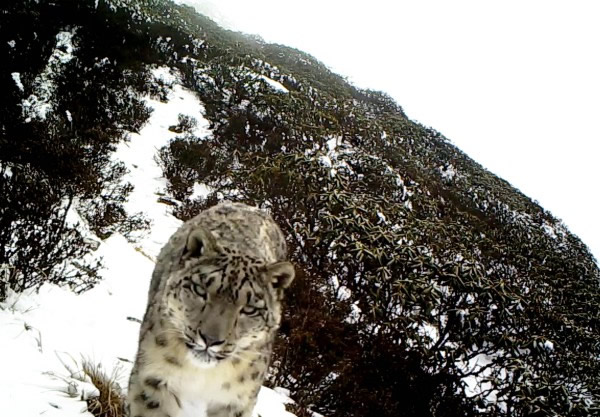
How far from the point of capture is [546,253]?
13.6 m

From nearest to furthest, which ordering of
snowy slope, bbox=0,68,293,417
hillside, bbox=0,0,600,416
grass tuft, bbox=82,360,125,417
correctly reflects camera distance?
snowy slope, bbox=0,68,293,417, grass tuft, bbox=82,360,125,417, hillside, bbox=0,0,600,416

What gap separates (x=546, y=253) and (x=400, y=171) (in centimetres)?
519

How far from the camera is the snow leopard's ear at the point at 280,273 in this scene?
2264 millimetres

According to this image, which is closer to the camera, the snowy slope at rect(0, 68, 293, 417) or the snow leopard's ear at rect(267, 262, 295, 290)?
the snow leopard's ear at rect(267, 262, 295, 290)

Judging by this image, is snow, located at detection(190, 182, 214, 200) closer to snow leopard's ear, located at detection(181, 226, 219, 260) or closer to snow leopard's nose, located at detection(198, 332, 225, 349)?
snow leopard's ear, located at detection(181, 226, 219, 260)

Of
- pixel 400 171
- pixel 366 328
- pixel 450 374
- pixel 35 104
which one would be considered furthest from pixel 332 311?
pixel 400 171

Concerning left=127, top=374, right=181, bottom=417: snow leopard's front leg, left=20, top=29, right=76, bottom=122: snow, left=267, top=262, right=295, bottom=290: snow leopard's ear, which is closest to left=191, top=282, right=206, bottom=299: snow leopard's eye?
left=267, top=262, right=295, bottom=290: snow leopard's ear

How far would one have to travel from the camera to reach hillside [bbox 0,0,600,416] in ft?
18.7

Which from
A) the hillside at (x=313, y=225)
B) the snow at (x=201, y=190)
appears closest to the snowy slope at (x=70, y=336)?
the hillside at (x=313, y=225)

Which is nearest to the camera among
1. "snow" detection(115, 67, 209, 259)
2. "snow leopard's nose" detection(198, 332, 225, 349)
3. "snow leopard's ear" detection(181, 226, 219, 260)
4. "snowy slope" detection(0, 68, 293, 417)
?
"snow leopard's nose" detection(198, 332, 225, 349)

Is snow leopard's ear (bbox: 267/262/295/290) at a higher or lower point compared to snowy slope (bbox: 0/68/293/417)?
higher

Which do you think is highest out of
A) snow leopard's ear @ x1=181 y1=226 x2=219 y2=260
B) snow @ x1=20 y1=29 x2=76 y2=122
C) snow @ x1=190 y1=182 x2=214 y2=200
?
snow leopard's ear @ x1=181 y1=226 x2=219 y2=260

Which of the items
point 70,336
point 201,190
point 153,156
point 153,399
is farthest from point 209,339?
point 153,156

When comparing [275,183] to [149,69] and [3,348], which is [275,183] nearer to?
[3,348]
